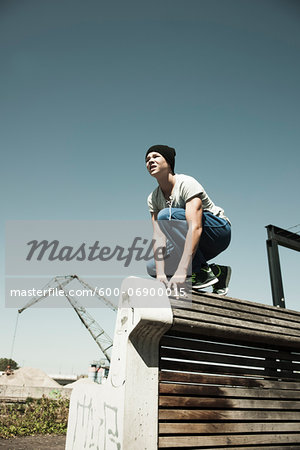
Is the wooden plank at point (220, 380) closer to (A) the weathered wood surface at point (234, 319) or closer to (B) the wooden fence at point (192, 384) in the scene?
(B) the wooden fence at point (192, 384)

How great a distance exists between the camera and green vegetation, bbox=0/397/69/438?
32.2ft

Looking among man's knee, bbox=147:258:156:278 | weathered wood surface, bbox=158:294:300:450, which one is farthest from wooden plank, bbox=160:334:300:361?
man's knee, bbox=147:258:156:278

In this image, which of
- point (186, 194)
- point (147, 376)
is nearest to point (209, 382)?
point (147, 376)

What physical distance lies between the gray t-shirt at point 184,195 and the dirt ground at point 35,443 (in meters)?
8.01

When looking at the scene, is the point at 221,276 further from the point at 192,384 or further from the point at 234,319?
the point at 192,384

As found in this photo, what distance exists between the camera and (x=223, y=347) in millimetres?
2199

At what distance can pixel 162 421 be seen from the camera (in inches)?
68.9

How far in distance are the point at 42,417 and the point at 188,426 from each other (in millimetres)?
12902

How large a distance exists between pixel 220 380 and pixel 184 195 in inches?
53.6

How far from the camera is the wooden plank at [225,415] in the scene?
1.78m

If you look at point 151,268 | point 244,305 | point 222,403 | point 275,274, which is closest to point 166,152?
point 151,268

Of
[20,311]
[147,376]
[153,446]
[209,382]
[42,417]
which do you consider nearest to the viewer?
[153,446]

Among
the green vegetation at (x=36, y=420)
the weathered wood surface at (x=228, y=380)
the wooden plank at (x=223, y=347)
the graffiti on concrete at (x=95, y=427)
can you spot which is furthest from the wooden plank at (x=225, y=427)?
the green vegetation at (x=36, y=420)

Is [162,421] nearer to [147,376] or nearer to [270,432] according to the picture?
[147,376]
